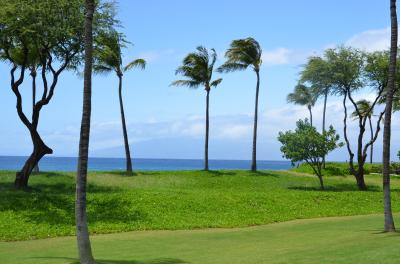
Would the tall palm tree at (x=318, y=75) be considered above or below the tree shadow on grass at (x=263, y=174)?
above

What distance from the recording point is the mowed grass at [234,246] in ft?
50.6

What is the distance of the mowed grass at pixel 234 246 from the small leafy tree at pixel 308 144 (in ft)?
58.3

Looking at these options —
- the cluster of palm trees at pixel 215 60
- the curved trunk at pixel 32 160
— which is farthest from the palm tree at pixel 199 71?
the curved trunk at pixel 32 160

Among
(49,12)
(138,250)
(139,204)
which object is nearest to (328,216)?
(139,204)

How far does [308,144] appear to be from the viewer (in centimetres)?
4500

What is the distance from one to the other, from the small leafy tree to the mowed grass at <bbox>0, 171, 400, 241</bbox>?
2.67 m

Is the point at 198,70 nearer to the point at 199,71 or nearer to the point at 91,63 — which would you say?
the point at 199,71

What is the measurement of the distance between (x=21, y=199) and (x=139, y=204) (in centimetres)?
673

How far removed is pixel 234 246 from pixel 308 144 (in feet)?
86.8

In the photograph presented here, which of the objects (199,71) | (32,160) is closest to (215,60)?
(199,71)

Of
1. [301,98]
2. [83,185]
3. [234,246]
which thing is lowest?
[234,246]

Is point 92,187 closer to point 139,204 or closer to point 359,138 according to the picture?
point 139,204

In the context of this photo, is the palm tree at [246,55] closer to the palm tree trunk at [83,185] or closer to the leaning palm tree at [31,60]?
the leaning palm tree at [31,60]

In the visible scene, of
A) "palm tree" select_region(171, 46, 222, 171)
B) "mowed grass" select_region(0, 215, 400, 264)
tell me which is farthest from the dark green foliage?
"mowed grass" select_region(0, 215, 400, 264)
